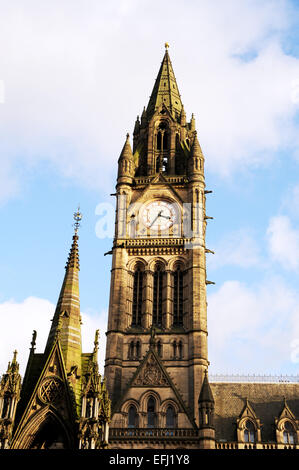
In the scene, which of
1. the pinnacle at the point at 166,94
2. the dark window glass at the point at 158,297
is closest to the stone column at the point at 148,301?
the dark window glass at the point at 158,297

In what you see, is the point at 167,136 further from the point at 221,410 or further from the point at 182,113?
the point at 221,410

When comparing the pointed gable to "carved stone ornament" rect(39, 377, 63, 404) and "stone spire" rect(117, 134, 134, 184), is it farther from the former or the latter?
"stone spire" rect(117, 134, 134, 184)

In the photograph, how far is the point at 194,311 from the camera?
48.8 metres

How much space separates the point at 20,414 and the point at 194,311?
30.5m

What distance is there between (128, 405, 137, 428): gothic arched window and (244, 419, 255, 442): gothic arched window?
27.9 feet

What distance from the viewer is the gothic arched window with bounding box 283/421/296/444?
44469mm

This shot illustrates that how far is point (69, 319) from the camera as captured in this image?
21.3 metres

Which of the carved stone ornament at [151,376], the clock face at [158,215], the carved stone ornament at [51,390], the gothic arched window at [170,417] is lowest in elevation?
the carved stone ornament at [51,390]

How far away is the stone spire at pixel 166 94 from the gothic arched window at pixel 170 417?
31.4 metres

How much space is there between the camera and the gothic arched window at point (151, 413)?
4238 cm

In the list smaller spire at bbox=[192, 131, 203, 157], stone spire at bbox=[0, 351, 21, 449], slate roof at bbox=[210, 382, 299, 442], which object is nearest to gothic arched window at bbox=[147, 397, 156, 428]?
slate roof at bbox=[210, 382, 299, 442]

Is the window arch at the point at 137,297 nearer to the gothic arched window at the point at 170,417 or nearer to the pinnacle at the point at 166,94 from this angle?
the gothic arched window at the point at 170,417
